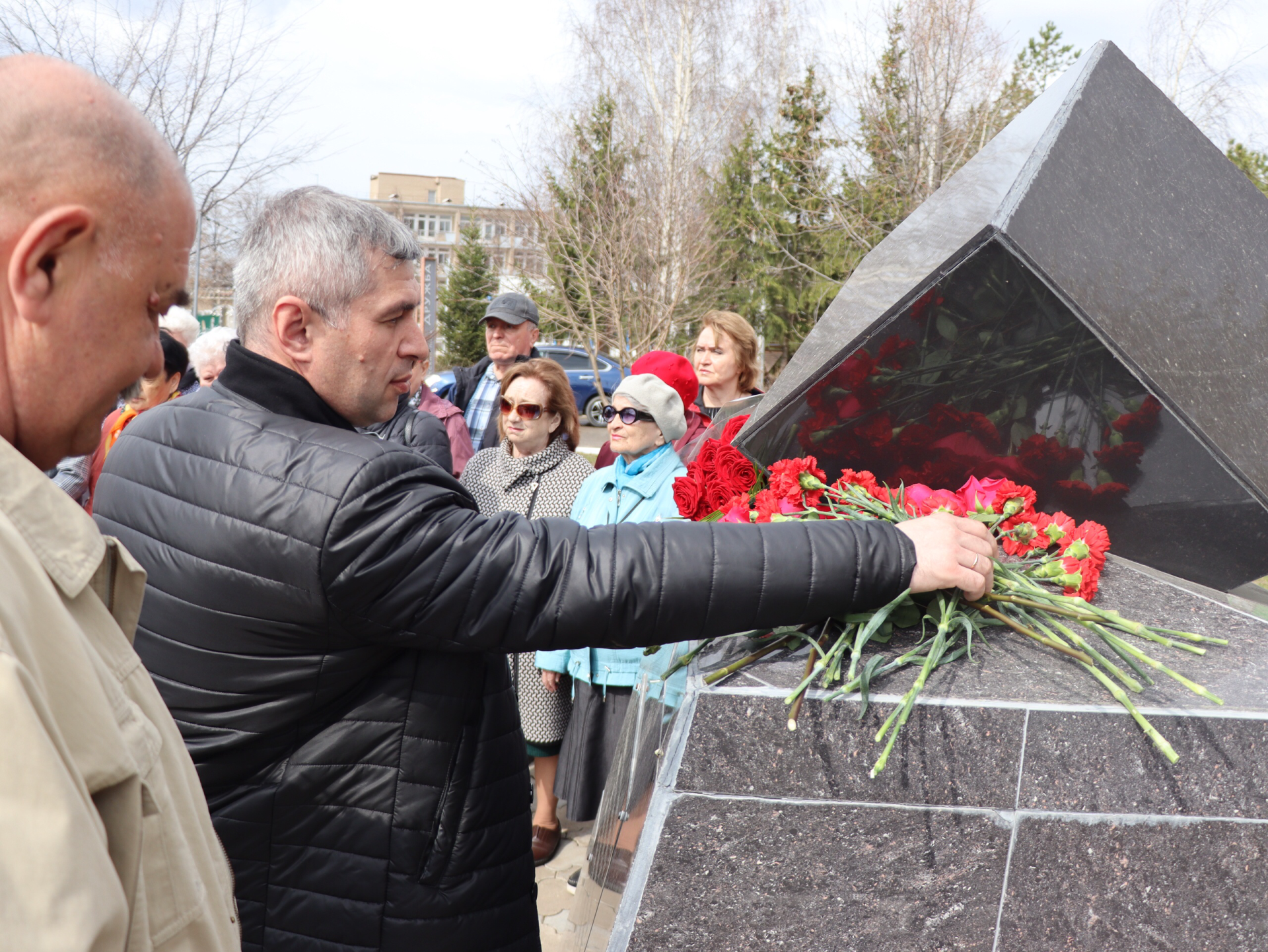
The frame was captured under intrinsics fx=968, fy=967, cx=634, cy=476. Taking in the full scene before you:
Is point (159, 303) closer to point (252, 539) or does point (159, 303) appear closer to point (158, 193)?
→ point (158, 193)

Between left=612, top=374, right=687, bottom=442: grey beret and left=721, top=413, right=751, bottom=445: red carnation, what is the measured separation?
49.2 inches

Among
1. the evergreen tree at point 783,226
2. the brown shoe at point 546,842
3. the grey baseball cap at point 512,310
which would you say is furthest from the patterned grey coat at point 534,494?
the evergreen tree at point 783,226

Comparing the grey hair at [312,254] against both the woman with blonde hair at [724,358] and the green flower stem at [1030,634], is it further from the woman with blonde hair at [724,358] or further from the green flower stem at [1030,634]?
the woman with blonde hair at [724,358]

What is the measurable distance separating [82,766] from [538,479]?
357 centimetres

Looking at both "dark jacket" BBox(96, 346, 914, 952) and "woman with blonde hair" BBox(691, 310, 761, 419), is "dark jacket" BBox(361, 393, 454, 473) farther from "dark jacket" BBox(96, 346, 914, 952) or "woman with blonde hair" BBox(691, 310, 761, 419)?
"dark jacket" BBox(96, 346, 914, 952)

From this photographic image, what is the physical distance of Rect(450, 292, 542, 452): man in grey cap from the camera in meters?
5.66

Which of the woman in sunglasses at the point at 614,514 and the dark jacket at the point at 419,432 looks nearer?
the woman in sunglasses at the point at 614,514

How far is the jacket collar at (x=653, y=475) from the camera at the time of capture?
3692mm

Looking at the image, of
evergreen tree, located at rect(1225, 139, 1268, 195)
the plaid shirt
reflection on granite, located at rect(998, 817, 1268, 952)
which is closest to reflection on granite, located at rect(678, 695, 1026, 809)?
reflection on granite, located at rect(998, 817, 1268, 952)

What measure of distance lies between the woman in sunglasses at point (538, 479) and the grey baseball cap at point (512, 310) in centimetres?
126

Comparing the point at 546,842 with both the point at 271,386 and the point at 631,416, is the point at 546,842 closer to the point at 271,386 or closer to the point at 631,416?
the point at 631,416

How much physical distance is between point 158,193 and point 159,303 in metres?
0.10

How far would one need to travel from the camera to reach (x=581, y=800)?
3.67 metres

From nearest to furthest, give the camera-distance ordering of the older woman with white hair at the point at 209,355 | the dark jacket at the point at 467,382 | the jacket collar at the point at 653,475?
1. the jacket collar at the point at 653,475
2. the older woman with white hair at the point at 209,355
3. the dark jacket at the point at 467,382
